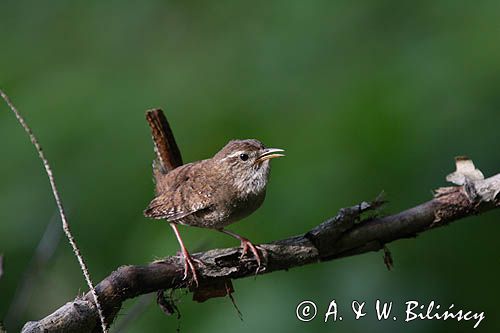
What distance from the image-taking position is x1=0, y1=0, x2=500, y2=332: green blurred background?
329 cm

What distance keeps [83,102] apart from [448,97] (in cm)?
197

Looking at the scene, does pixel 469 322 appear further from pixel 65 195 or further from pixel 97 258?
pixel 65 195

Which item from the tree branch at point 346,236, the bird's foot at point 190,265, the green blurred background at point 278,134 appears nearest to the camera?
the bird's foot at point 190,265

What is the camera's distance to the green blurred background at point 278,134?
3287 millimetres

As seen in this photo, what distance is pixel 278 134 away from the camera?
3.76 meters

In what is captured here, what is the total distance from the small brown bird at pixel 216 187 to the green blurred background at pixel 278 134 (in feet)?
0.40

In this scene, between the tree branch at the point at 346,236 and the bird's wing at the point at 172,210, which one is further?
the bird's wing at the point at 172,210

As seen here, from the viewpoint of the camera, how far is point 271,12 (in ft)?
15.9

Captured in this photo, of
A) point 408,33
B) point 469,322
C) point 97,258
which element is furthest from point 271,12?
point 469,322

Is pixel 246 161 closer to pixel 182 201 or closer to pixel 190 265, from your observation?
pixel 182 201

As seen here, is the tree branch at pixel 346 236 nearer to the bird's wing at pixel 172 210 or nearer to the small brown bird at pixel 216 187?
the small brown bird at pixel 216 187

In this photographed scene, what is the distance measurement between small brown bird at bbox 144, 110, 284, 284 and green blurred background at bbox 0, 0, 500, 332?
12cm

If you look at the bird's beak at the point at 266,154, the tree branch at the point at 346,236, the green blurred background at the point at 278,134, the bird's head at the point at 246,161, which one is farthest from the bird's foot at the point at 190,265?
the bird's beak at the point at 266,154

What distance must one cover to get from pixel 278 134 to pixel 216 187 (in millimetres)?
485
